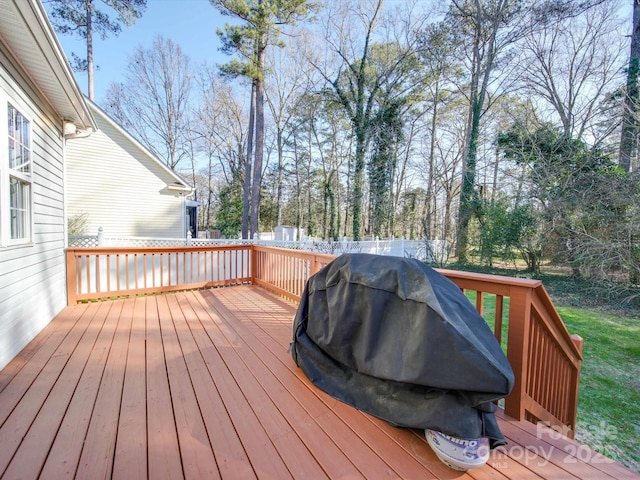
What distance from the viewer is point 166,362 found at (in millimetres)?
2365

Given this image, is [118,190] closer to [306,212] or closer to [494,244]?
[494,244]

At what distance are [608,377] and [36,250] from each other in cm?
619

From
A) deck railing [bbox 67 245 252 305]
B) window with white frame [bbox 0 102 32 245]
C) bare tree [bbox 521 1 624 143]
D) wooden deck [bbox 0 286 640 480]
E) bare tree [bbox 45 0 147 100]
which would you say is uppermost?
bare tree [bbox 45 0 147 100]

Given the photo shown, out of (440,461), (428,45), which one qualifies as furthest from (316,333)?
(428,45)

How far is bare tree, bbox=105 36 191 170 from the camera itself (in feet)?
50.4

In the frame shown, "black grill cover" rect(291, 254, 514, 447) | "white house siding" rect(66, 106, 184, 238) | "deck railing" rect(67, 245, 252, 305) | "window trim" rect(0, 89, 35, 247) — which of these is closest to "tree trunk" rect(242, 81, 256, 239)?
"white house siding" rect(66, 106, 184, 238)

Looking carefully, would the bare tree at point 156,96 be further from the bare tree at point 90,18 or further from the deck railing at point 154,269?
the deck railing at point 154,269

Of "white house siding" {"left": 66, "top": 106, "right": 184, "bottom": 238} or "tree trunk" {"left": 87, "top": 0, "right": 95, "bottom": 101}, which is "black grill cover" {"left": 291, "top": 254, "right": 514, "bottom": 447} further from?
"tree trunk" {"left": 87, "top": 0, "right": 95, "bottom": 101}

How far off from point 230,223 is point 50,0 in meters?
11.5

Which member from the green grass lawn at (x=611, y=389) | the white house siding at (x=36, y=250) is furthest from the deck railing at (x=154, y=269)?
the green grass lawn at (x=611, y=389)

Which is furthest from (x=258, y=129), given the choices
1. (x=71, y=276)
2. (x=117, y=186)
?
(x=71, y=276)

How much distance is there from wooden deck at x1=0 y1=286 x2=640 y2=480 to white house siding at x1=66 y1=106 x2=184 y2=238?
740cm

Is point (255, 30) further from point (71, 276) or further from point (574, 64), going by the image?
point (574, 64)

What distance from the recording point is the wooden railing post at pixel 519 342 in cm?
162
